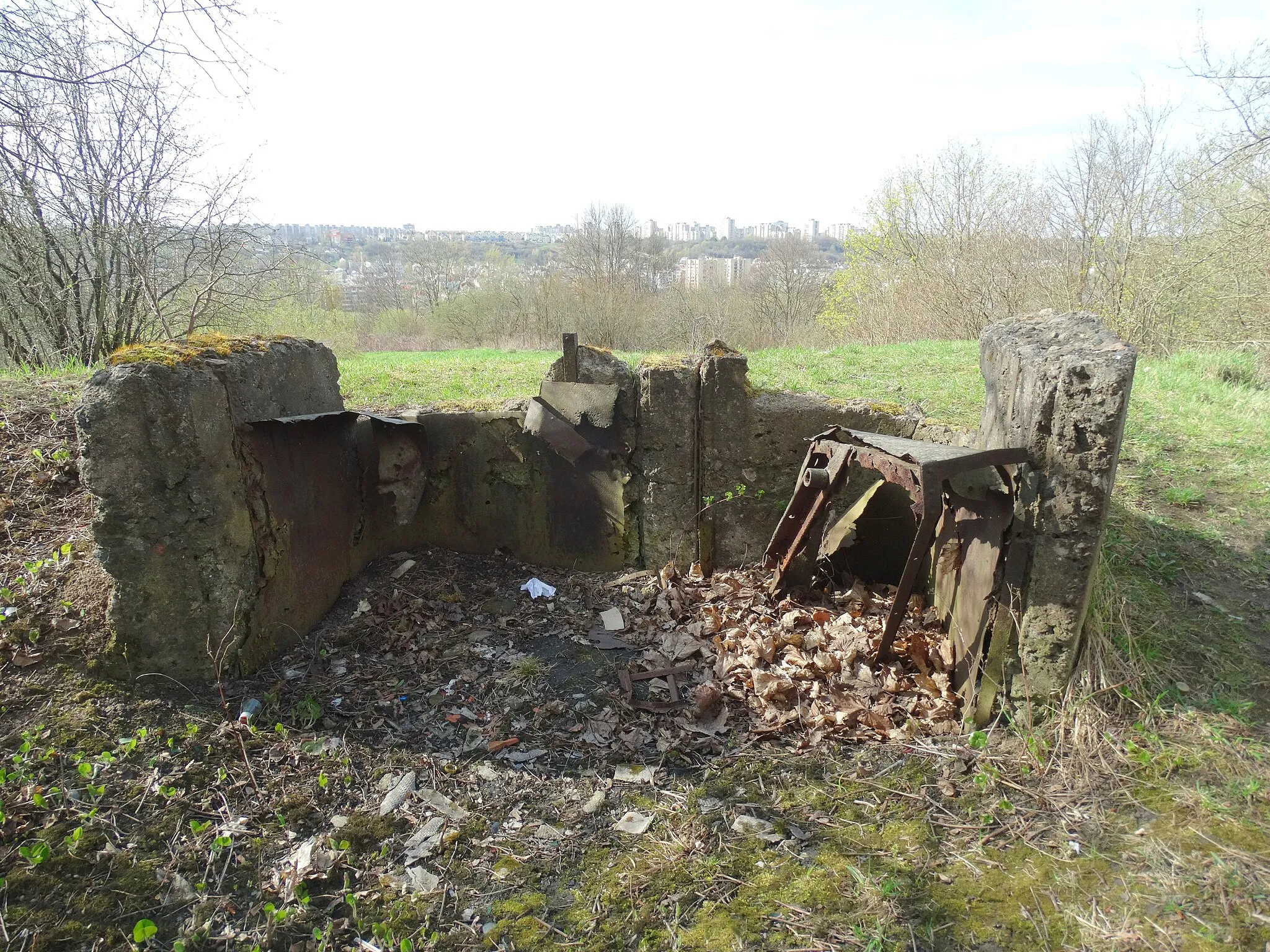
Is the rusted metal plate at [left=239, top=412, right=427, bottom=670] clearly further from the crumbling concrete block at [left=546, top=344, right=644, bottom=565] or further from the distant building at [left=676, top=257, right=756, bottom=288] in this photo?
the distant building at [left=676, top=257, right=756, bottom=288]

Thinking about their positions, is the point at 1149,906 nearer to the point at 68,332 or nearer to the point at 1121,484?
the point at 1121,484

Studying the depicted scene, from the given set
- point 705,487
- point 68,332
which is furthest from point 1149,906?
point 68,332

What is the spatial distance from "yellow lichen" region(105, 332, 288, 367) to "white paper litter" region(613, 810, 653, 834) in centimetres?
317

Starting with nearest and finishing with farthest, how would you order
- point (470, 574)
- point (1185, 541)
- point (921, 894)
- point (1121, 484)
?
point (921, 894)
point (1185, 541)
point (1121, 484)
point (470, 574)

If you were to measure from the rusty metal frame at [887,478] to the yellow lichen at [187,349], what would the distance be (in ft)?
11.6

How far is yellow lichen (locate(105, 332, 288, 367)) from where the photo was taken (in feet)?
11.9

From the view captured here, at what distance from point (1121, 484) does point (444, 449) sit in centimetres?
504

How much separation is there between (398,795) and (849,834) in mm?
2056

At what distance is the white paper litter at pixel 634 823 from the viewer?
3152mm

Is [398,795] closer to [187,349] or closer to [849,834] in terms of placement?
[849,834]

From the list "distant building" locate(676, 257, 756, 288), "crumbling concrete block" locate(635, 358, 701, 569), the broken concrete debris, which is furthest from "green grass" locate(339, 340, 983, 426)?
"distant building" locate(676, 257, 756, 288)

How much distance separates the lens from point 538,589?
525cm

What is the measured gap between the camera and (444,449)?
5.59 m

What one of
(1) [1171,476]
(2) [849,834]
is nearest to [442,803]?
(2) [849,834]
